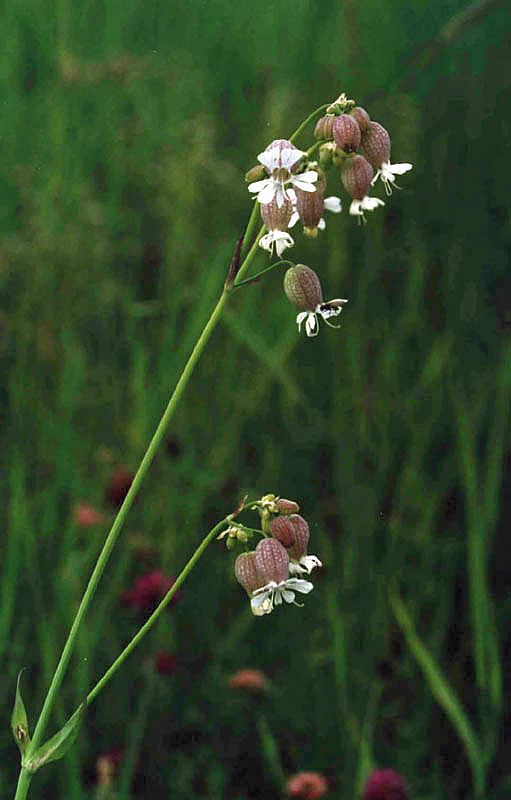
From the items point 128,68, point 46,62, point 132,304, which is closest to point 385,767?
point 132,304

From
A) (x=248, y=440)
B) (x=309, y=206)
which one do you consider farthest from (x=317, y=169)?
(x=248, y=440)

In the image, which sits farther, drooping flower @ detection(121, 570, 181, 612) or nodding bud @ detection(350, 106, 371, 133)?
drooping flower @ detection(121, 570, 181, 612)

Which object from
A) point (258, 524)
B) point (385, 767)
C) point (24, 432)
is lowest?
point (385, 767)

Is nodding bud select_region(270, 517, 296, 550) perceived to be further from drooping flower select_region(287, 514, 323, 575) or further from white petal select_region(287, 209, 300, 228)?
white petal select_region(287, 209, 300, 228)

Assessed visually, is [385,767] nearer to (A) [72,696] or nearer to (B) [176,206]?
(A) [72,696]

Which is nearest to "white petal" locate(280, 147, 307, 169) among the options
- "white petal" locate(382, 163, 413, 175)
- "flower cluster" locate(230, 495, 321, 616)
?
"white petal" locate(382, 163, 413, 175)
